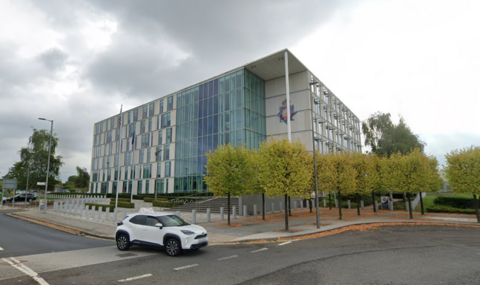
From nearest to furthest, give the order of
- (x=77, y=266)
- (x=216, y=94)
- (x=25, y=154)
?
1. (x=77, y=266)
2. (x=216, y=94)
3. (x=25, y=154)

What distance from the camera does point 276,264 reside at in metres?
8.22

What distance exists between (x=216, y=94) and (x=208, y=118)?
4.07 meters

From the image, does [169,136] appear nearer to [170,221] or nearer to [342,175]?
[342,175]

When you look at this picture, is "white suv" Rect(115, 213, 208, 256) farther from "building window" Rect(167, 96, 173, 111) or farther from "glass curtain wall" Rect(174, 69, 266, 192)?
"building window" Rect(167, 96, 173, 111)

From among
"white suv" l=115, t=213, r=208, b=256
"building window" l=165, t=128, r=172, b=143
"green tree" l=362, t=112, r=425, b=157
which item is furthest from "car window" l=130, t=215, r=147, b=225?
"building window" l=165, t=128, r=172, b=143

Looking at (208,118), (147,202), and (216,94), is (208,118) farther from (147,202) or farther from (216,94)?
(147,202)

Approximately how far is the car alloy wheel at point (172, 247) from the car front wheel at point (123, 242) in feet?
6.49

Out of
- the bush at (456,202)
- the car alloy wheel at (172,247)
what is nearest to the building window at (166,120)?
the car alloy wheel at (172,247)

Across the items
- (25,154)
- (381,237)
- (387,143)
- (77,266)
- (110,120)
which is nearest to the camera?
(77,266)

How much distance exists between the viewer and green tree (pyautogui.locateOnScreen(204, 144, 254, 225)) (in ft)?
62.3

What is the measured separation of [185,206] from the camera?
29.9 meters

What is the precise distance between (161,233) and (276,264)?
4.55 meters

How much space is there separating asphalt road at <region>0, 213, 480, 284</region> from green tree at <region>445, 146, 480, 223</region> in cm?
1118

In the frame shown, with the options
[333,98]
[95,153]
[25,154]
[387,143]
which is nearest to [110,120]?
[95,153]
